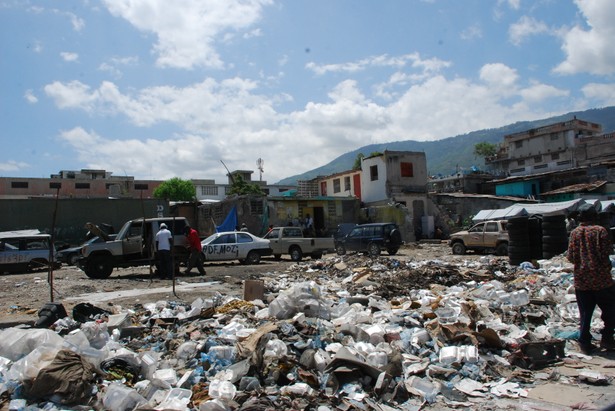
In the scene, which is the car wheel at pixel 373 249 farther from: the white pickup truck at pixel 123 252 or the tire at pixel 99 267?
the tire at pixel 99 267

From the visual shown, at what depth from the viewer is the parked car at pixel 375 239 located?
22531 mm

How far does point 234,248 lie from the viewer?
63.6 ft

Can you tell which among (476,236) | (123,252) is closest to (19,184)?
Result: (123,252)

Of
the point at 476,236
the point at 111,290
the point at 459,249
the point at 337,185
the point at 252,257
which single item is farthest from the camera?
the point at 337,185

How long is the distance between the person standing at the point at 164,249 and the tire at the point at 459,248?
1361 cm

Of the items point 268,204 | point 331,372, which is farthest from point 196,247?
point 268,204

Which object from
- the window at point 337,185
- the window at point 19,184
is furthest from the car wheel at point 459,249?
the window at point 19,184

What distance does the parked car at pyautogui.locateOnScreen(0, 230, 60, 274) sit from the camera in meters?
18.8

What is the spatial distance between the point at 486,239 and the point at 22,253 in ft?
63.3

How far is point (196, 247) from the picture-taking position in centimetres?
1464

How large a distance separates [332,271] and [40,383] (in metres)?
11.0

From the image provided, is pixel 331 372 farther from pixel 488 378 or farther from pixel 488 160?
pixel 488 160

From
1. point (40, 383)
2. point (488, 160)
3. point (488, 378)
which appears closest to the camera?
point (40, 383)

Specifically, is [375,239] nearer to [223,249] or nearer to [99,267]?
[223,249]
